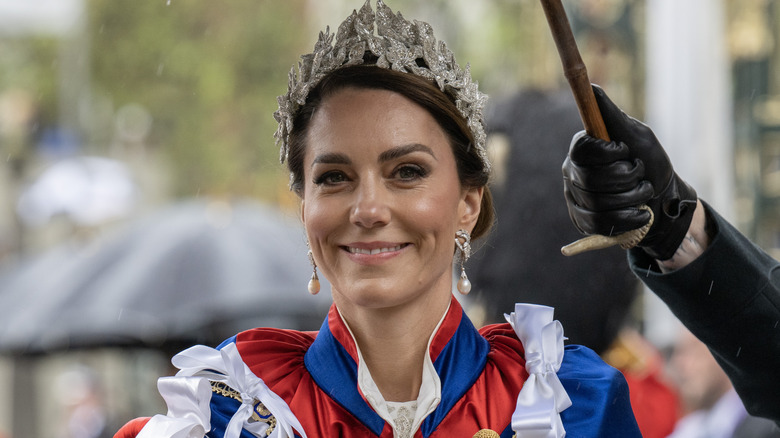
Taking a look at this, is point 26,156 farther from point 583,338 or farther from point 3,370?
point 583,338

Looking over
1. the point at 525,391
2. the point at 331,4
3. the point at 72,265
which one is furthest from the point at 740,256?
the point at 331,4

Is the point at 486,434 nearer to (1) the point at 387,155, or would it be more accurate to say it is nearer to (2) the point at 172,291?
(1) the point at 387,155

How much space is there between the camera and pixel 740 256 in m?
2.62

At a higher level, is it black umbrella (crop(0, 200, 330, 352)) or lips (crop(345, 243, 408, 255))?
lips (crop(345, 243, 408, 255))

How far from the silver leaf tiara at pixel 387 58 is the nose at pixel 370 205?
292 mm

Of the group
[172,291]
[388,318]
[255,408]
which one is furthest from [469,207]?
[172,291]

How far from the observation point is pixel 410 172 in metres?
2.56

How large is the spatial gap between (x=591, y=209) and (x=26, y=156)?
63.5 feet

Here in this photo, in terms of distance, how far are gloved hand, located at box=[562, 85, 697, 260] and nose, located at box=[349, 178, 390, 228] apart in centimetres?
42

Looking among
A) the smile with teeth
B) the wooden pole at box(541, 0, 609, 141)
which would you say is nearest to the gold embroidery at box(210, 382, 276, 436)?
the smile with teeth

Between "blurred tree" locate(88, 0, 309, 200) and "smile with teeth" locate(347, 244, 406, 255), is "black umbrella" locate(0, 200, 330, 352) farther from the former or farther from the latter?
"blurred tree" locate(88, 0, 309, 200)

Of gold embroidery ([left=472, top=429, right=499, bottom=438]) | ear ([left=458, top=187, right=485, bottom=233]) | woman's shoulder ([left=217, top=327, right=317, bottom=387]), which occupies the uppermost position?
ear ([left=458, top=187, right=485, bottom=233])

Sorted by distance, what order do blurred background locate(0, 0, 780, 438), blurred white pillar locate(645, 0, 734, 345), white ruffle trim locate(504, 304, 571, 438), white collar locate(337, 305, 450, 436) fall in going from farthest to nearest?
blurred white pillar locate(645, 0, 734, 345), blurred background locate(0, 0, 780, 438), white collar locate(337, 305, 450, 436), white ruffle trim locate(504, 304, 571, 438)

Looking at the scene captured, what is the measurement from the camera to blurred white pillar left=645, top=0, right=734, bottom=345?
7.23 metres
